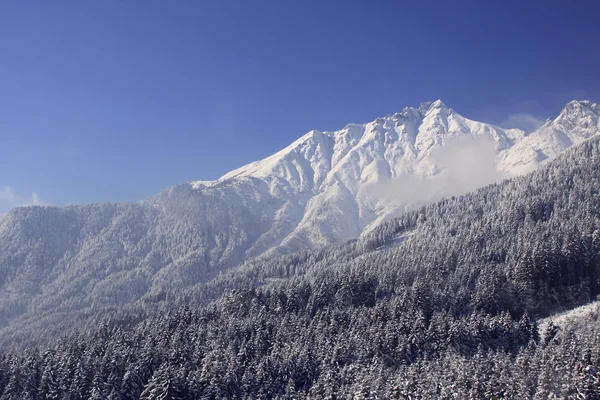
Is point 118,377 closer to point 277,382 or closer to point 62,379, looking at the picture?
point 62,379

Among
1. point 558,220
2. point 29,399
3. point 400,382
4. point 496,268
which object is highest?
point 558,220

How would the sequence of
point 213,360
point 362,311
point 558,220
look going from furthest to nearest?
point 558,220
point 362,311
point 213,360

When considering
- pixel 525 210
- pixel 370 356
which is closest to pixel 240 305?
pixel 370 356

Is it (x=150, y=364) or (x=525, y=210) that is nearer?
(x=150, y=364)

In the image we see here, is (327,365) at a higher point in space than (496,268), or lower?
lower

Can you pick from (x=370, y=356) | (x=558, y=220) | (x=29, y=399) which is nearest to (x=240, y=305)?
(x=370, y=356)

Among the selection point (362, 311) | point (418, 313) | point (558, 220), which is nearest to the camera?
point (418, 313)
